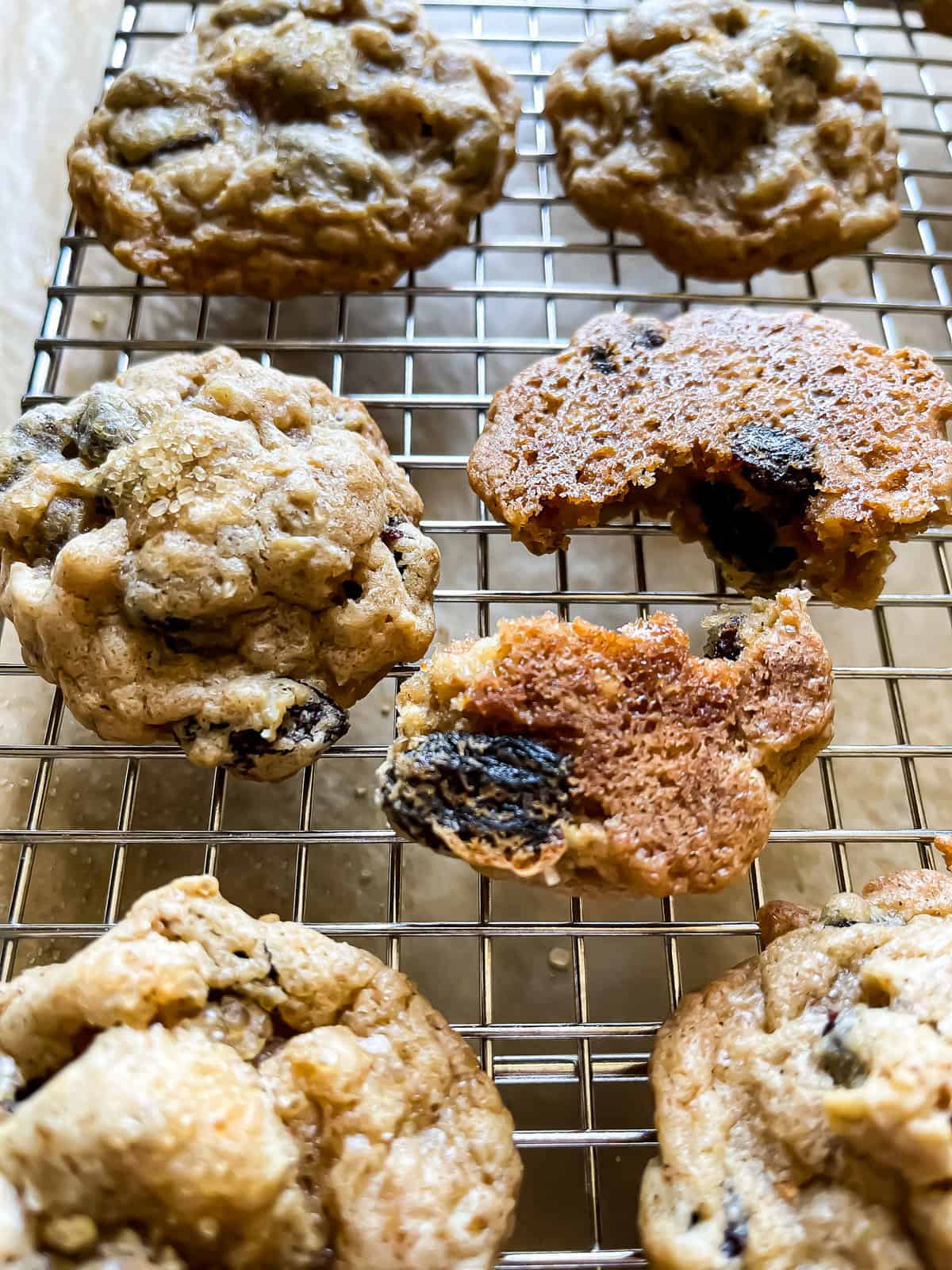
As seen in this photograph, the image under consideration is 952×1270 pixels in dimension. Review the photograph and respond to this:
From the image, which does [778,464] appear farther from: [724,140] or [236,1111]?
[236,1111]

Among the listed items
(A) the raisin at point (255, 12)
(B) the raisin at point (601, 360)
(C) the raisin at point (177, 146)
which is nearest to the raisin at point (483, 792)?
(B) the raisin at point (601, 360)

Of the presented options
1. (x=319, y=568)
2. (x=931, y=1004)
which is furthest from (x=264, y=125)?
(x=931, y=1004)

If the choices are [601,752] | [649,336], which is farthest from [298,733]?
[649,336]

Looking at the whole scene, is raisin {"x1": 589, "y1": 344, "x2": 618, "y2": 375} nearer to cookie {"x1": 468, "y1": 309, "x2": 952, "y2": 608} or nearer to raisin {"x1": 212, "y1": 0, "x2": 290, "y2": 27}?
cookie {"x1": 468, "y1": 309, "x2": 952, "y2": 608}

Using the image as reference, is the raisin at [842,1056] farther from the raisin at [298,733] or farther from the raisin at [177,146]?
the raisin at [177,146]

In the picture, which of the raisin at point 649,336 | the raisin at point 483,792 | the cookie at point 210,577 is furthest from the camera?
the raisin at point 649,336

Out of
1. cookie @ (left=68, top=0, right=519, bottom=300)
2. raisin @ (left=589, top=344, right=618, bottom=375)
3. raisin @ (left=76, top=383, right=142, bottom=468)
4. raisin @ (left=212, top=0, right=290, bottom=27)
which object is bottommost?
raisin @ (left=589, top=344, right=618, bottom=375)

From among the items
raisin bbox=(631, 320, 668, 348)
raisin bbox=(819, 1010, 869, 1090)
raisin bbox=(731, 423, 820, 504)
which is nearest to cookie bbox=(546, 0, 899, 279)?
raisin bbox=(631, 320, 668, 348)
